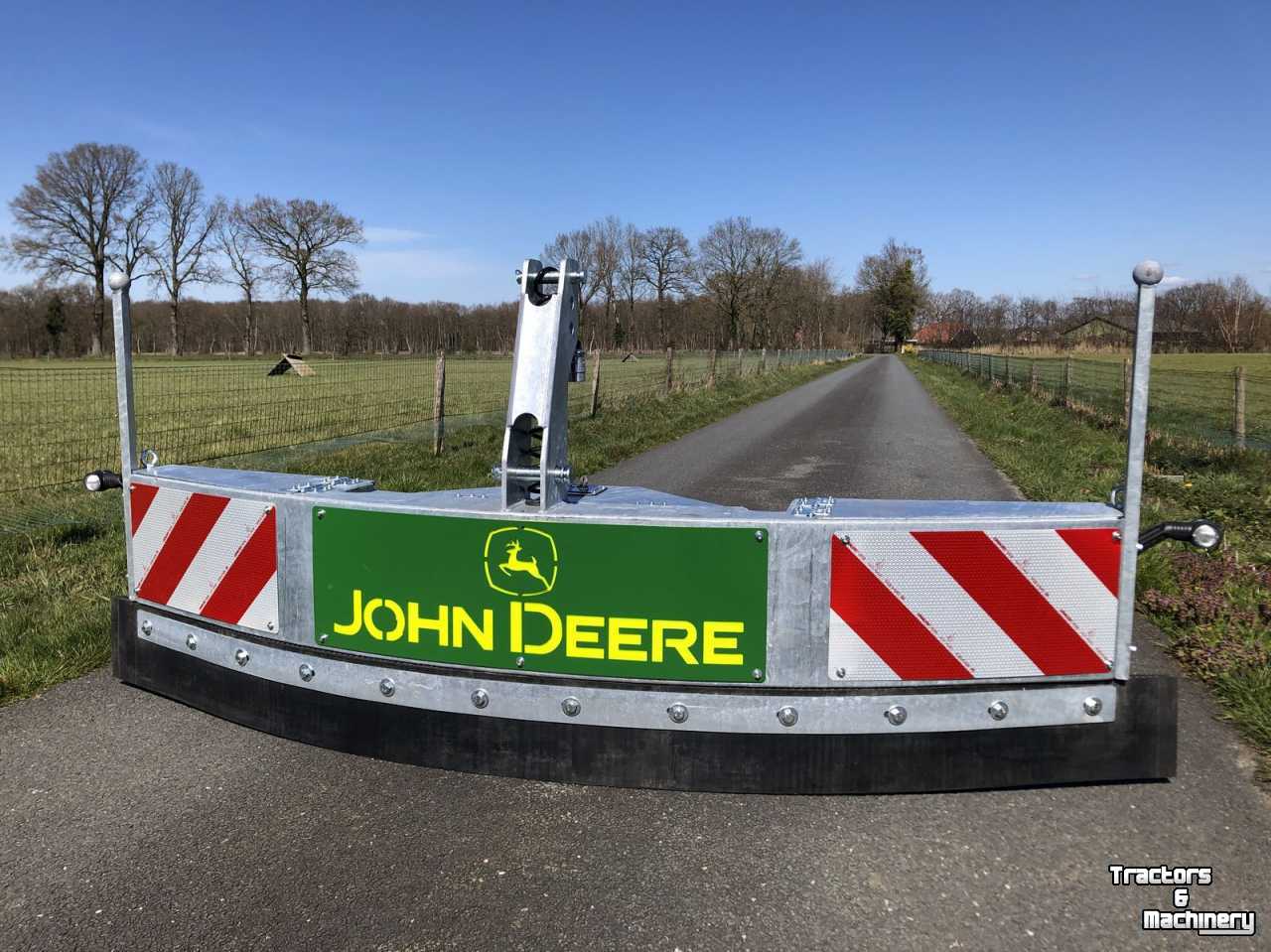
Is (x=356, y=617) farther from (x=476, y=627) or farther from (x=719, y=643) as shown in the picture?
(x=719, y=643)

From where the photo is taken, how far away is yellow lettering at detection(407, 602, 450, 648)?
2957mm

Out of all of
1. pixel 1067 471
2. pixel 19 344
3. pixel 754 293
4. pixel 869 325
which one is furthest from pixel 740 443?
pixel 869 325

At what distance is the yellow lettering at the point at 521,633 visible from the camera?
9.41ft

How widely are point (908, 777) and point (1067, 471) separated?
8637 millimetres

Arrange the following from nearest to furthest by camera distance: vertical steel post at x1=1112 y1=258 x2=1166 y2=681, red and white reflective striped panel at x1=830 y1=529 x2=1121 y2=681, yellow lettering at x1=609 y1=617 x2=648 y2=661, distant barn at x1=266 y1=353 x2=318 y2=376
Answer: vertical steel post at x1=1112 y1=258 x2=1166 y2=681
red and white reflective striped panel at x1=830 y1=529 x2=1121 y2=681
yellow lettering at x1=609 y1=617 x2=648 y2=661
distant barn at x1=266 y1=353 x2=318 y2=376

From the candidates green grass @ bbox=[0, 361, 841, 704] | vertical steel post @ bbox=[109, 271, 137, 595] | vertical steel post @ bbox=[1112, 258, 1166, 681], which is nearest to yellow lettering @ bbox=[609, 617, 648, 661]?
vertical steel post @ bbox=[1112, 258, 1166, 681]

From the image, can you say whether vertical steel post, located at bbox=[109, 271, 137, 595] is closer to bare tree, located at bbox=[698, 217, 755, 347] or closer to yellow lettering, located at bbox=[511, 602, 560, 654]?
yellow lettering, located at bbox=[511, 602, 560, 654]

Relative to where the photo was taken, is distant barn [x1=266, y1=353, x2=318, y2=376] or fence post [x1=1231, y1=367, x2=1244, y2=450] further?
distant barn [x1=266, y1=353, x2=318, y2=376]

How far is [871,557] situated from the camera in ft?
9.01

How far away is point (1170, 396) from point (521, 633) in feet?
82.2

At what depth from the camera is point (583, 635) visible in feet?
9.37

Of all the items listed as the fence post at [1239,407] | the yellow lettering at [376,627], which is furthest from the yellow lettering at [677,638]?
the fence post at [1239,407]

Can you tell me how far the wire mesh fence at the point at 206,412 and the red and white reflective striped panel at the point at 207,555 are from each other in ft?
17.8

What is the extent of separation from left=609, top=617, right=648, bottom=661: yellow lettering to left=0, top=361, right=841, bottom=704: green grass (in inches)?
113
